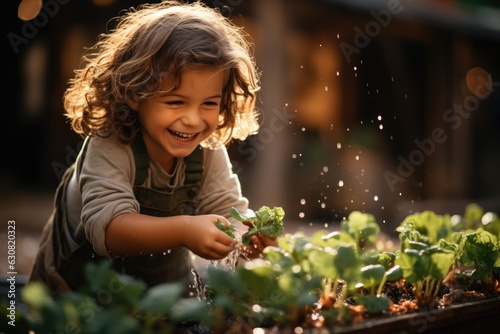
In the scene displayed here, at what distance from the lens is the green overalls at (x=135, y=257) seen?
2283 mm

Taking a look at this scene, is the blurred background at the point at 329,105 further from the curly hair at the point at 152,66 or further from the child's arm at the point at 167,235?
the child's arm at the point at 167,235

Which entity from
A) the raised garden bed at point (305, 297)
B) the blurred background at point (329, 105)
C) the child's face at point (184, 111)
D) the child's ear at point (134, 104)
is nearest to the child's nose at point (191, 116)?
the child's face at point (184, 111)

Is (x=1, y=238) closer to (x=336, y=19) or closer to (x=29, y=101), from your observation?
(x=29, y=101)

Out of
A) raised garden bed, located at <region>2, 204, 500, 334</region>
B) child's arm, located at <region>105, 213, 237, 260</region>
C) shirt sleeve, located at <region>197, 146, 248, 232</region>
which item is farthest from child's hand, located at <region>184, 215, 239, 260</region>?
shirt sleeve, located at <region>197, 146, 248, 232</region>

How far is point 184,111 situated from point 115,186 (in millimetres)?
296

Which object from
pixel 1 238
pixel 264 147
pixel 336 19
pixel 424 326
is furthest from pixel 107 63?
pixel 336 19

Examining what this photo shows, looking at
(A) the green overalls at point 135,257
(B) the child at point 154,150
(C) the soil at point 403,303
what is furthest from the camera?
(A) the green overalls at point 135,257

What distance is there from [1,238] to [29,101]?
4088mm

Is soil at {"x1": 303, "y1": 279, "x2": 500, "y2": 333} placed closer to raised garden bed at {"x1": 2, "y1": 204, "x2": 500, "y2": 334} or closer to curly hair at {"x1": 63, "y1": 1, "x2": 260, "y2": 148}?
raised garden bed at {"x1": 2, "y1": 204, "x2": 500, "y2": 334}

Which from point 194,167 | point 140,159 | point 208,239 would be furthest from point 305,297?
point 194,167

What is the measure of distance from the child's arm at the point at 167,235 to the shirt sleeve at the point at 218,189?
0.53 metres

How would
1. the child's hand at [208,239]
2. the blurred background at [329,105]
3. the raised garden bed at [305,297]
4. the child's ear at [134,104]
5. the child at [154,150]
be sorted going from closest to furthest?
the raised garden bed at [305,297], the child's hand at [208,239], the child at [154,150], the child's ear at [134,104], the blurred background at [329,105]

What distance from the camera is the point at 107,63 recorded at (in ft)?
7.55

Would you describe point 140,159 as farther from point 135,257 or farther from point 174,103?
point 135,257
